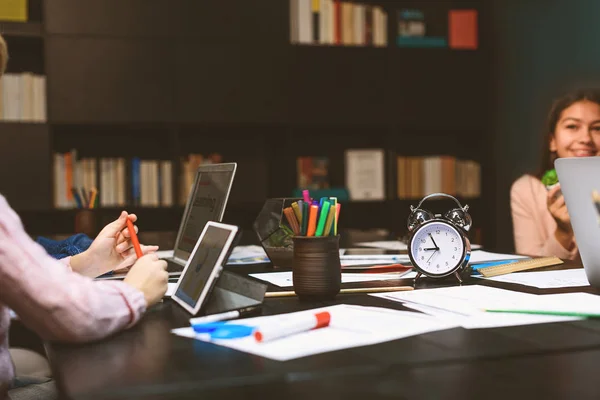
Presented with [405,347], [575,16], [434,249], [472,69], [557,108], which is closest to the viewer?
[405,347]

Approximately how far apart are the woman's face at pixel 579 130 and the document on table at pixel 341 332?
5.80 feet

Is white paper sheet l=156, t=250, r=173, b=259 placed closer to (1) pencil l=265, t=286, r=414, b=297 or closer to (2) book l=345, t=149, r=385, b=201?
(1) pencil l=265, t=286, r=414, b=297

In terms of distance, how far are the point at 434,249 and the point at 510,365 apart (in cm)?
65

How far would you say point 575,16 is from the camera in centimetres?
388

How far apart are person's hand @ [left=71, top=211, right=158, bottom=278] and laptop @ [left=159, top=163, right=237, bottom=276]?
135 millimetres

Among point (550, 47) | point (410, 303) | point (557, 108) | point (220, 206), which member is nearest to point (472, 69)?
point (550, 47)

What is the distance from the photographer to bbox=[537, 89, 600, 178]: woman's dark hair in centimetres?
264

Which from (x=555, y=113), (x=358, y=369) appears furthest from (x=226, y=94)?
(x=358, y=369)

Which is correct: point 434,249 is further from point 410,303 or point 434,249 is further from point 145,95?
point 145,95

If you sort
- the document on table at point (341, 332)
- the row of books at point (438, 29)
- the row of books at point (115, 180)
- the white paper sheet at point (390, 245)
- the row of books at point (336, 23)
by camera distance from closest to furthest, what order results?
the document on table at point (341, 332)
the white paper sheet at point (390, 245)
the row of books at point (115, 180)
the row of books at point (336, 23)
the row of books at point (438, 29)

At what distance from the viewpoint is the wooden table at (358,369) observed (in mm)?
744

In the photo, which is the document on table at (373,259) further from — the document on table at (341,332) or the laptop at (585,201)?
the document on table at (341,332)

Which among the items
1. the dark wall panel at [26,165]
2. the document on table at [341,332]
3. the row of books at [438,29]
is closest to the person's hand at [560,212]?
the document on table at [341,332]

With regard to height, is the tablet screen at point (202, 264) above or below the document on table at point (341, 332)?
above
